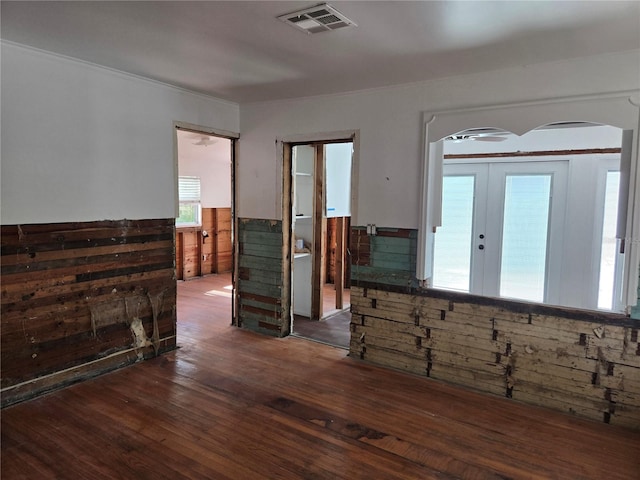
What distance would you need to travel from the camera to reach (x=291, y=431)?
2.62 metres

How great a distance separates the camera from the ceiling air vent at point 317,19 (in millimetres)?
2166

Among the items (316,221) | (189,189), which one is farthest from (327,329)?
(189,189)

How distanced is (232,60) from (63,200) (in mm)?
1608

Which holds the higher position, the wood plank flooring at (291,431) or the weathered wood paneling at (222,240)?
the weathered wood paneling at (222,240)

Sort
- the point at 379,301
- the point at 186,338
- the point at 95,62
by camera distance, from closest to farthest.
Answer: the point at 95,62 → the point at 379,301 → the point at 186,338

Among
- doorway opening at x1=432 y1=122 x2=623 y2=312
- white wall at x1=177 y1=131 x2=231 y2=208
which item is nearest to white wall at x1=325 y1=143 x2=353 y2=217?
doorway opening at x1=432 y1=122 x2=623 y2=312

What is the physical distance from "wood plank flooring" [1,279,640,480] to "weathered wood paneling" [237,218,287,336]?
0.89 metres

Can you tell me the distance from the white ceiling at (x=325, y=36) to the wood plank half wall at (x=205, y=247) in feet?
14.5

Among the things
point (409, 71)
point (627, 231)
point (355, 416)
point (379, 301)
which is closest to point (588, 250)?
point (627, 231)

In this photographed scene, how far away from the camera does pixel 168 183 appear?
3.81m

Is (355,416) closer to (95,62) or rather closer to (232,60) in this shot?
(232,60)

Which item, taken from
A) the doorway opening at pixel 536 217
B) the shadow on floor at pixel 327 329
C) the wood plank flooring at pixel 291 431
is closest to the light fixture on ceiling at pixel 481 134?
the doorway opening at pixel 536 217

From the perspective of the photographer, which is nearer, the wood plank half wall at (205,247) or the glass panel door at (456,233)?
the glass panel door at (456,233)

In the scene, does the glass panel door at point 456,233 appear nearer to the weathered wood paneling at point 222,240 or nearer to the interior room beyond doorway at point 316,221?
the interior room beyond doorway at point 316,221
